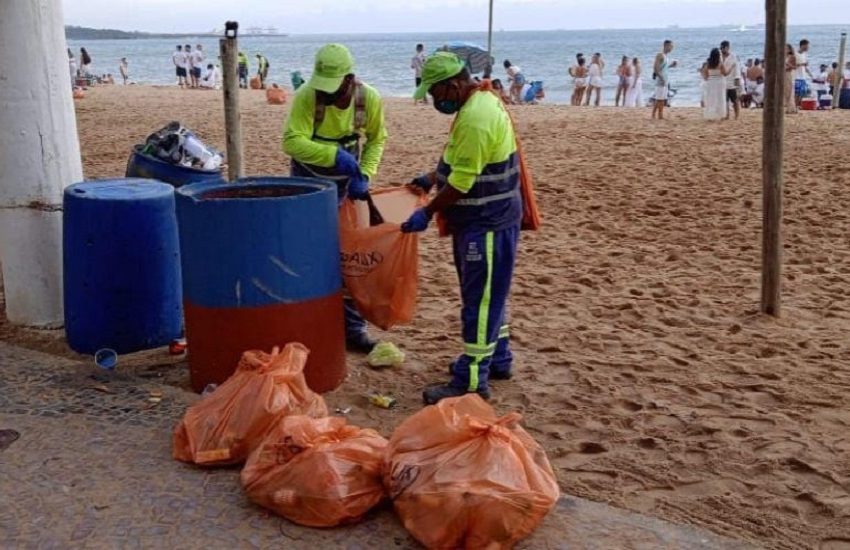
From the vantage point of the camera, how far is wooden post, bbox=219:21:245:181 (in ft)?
20.6

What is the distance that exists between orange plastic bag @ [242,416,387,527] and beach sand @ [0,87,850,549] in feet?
2.71

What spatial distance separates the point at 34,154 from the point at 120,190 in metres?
0.68

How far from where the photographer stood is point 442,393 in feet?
15.7

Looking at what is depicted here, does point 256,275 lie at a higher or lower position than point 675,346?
higher

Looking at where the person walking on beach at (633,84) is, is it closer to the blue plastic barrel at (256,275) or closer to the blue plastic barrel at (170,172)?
the blue plastic barrel at (170,172)

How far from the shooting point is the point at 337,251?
4.73 metres

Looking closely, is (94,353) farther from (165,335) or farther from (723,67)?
(723,67)

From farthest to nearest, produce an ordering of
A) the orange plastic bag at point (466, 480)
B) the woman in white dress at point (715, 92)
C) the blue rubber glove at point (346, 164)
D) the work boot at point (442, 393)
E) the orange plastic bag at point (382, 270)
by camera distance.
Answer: the woman in white dress at point (715, 92) < the blue rubber glove at point (346, 164) < the orange plastic bag at point (382, 270) < the work boot at point (442, 393) < the orange plastic bag at point (466, 480)

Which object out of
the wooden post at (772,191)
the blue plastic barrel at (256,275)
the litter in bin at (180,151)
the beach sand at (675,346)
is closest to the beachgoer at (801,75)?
the beach sand at (675,346)

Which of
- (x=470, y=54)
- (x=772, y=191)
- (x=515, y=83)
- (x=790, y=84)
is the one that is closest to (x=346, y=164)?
(x=470, y=54)

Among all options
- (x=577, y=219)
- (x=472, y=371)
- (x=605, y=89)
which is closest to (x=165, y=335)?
(x=472, y=371)

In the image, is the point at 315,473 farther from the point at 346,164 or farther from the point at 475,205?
the point at 346,164

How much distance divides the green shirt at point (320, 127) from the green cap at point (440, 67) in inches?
32.6

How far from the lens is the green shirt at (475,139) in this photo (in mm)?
4340
